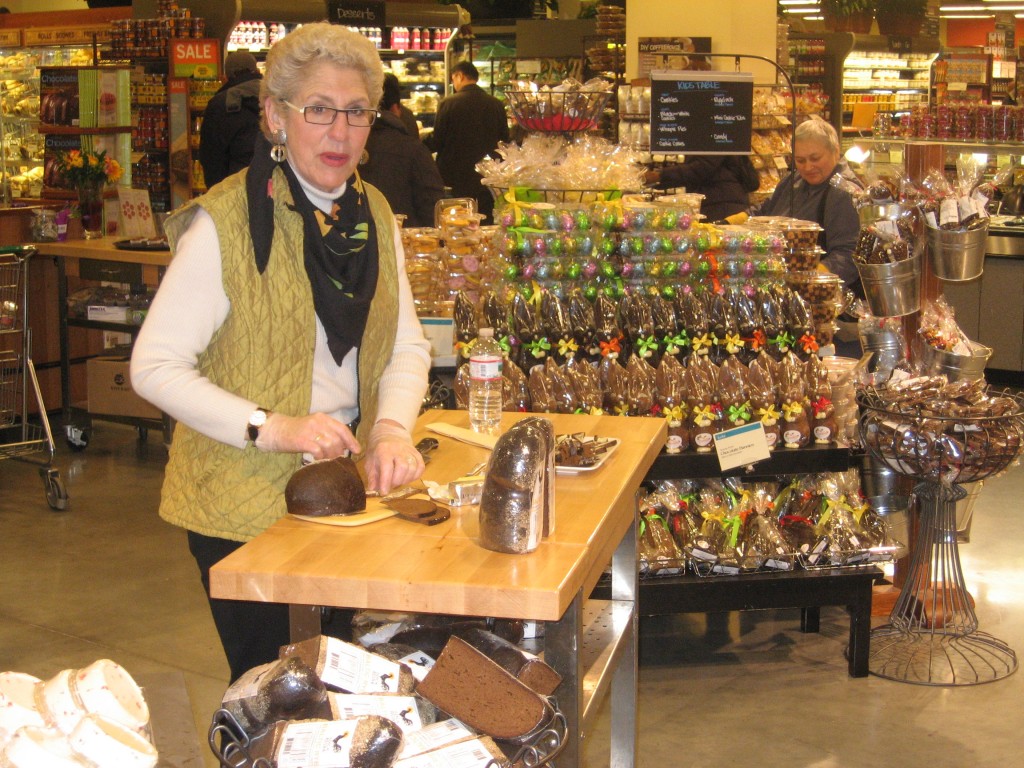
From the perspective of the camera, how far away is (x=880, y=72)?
15336 mm

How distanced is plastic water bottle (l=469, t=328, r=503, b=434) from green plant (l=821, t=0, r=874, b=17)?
45.1ft

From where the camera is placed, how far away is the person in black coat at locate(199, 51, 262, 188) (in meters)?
6.51

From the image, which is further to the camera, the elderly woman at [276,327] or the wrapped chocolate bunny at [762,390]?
the wrapped chocolate bunny at [762,390]

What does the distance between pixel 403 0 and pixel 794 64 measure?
474 cm

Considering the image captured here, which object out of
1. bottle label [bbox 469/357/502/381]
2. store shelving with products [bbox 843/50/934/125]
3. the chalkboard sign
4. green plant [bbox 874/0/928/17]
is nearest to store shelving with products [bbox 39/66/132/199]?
the chalkboard sign

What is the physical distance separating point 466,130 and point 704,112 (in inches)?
181

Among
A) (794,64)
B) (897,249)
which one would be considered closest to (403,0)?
(794,64)

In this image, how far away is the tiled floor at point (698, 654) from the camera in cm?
344

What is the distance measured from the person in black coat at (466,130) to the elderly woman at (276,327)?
6968mm

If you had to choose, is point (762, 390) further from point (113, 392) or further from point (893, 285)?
point (113, 392)

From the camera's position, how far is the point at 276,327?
7.34ft

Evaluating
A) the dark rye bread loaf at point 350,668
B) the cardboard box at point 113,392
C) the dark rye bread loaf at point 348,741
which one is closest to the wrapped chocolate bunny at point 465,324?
the dark rye bread loaf at point 350,668

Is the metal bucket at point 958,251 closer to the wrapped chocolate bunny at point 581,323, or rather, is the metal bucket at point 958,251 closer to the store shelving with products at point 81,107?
the wrapped chocolate bunny at point 581,323

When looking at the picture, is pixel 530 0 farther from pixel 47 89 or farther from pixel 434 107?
pixel 47 89
